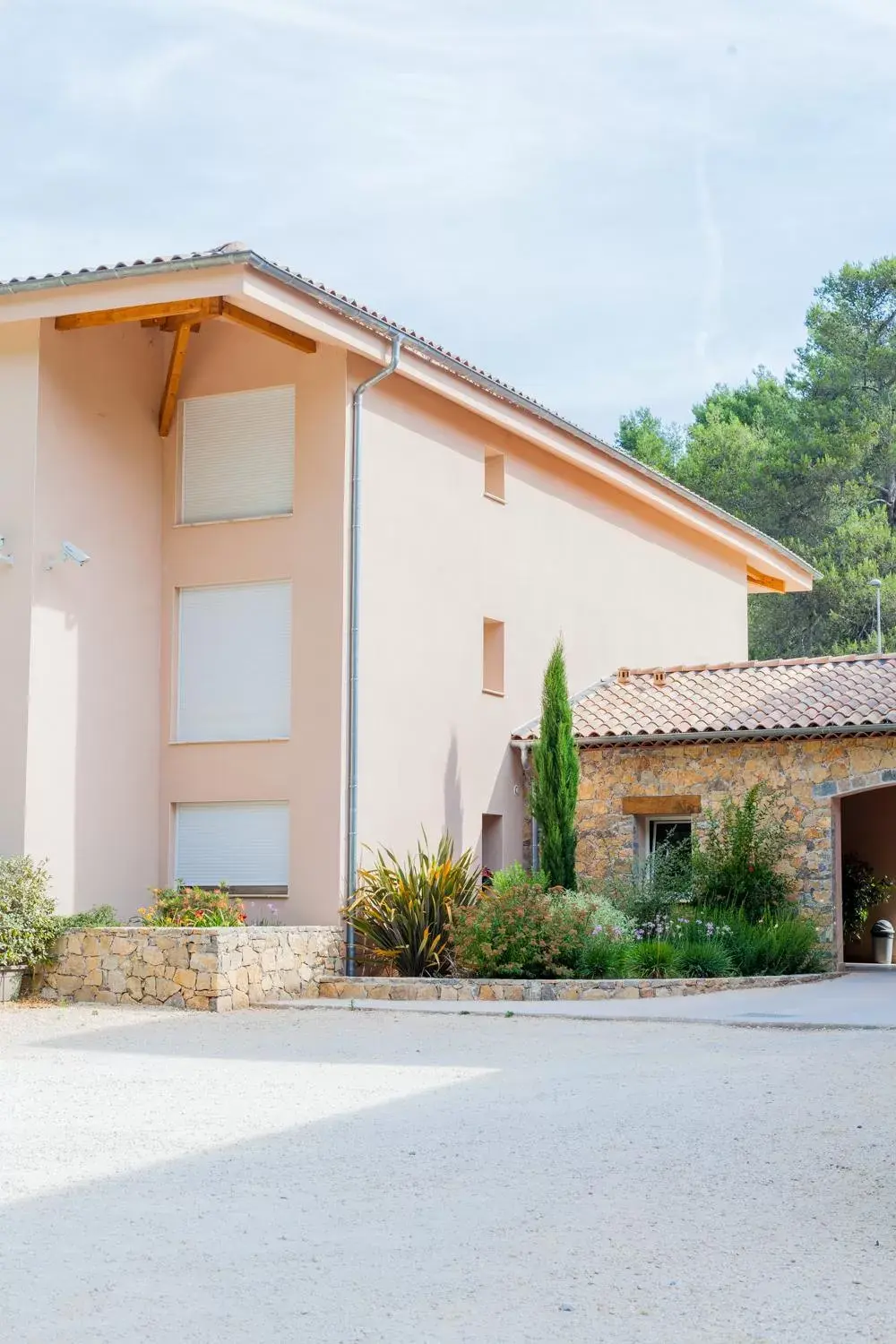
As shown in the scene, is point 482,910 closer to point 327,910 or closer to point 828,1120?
point 327,910

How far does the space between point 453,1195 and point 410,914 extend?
9987mm

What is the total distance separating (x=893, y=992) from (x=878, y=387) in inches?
1124

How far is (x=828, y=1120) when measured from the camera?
8.41m

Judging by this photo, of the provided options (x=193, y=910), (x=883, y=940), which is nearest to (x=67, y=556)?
(x=193, y=910)

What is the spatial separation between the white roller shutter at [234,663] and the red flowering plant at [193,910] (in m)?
1.84

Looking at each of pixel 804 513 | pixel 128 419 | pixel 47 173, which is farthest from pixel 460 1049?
pixel 804 513

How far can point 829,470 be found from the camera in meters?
39.8

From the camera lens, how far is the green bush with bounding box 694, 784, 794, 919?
18.3 metres

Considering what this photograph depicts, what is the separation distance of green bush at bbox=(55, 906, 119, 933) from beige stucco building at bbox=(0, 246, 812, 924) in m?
0.25

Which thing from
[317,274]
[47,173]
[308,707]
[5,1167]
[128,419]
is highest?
[47,173]

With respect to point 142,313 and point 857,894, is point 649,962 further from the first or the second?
point 142,313

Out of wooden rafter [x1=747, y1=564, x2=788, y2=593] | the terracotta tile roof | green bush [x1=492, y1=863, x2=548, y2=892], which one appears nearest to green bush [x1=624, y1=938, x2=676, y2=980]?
green bush [x1=492, y1=863, x2=548, y2=892]

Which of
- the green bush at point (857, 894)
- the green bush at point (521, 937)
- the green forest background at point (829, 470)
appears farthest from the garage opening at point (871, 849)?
the green forest background at point (829, 470)

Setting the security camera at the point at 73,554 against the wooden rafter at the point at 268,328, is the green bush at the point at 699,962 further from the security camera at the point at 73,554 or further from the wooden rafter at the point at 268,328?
the wooden rafter at the point at 268,328
